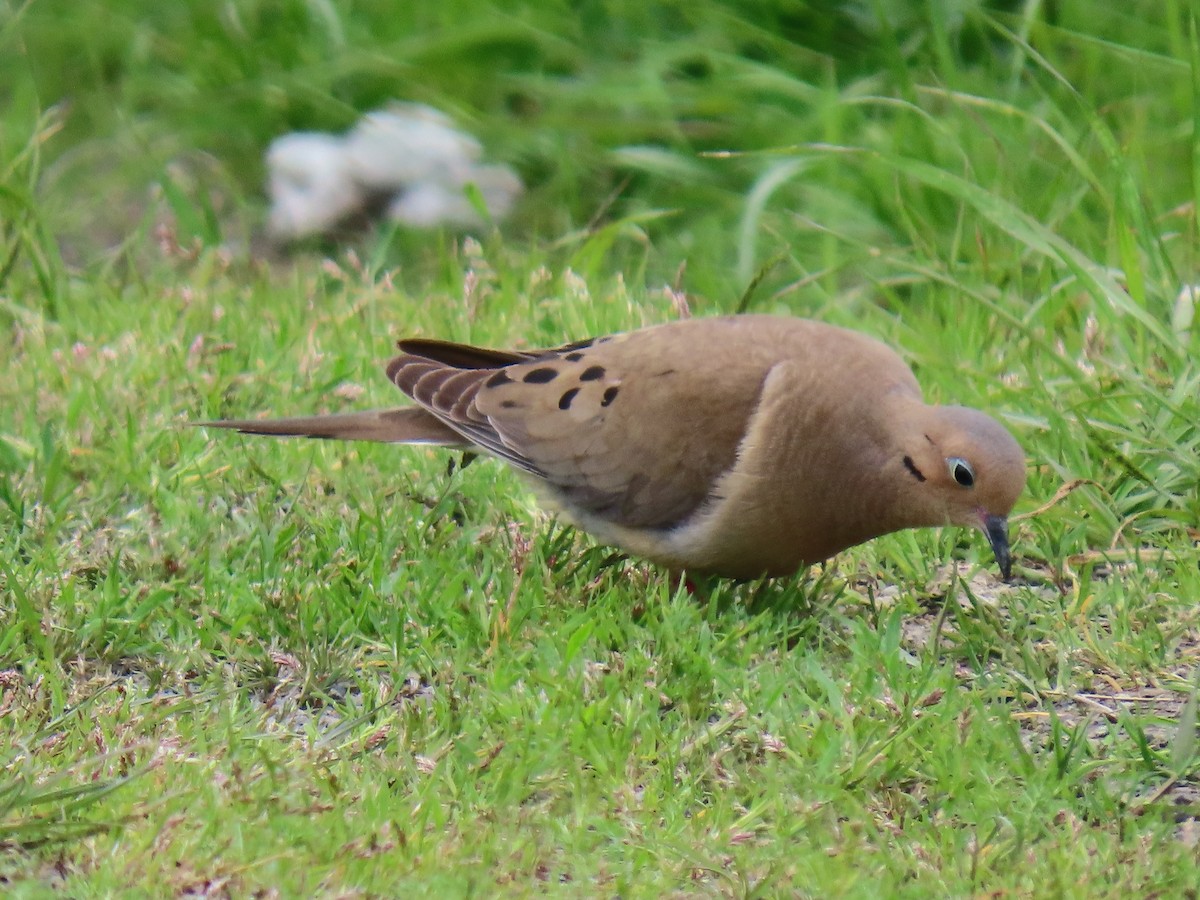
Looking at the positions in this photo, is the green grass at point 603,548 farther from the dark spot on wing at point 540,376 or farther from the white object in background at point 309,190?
the dark spot on wing at point 540,376

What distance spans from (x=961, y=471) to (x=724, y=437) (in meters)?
0.55

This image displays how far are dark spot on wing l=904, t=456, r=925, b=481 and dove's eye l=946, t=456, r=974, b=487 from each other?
8 cm

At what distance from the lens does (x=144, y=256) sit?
6.70 m

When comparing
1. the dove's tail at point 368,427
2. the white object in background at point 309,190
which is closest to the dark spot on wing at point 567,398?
the dove's tail at point 368,427

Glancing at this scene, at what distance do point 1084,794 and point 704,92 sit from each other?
14.7ft

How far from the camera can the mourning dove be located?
12.5 ft

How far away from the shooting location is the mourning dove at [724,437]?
12.5 ft

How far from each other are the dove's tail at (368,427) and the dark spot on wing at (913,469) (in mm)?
1167

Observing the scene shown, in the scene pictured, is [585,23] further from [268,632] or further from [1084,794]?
[1084,794]

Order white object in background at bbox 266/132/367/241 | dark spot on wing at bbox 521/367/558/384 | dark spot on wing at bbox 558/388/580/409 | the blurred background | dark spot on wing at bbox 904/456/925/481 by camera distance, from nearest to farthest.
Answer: dark spot on wing at bbox 904/456/925/481 → dark spot on wing at bbox 558/388/580/409 → dark spot on wing at bbox 521/367/558/384 → the blurred background → white object in background at bbox 266/132/367/241

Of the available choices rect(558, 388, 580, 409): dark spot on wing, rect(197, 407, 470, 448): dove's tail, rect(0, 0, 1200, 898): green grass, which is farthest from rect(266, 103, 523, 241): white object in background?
rect(558, 388, 580, 409): dark spot on wing

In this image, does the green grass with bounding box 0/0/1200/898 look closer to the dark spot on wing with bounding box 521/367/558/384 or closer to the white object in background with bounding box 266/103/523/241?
the white object in background with bounding box 266/103/523/241

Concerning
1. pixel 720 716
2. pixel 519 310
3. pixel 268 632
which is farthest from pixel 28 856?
pixel 519 310

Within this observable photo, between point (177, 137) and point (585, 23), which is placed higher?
point (585, 23)
